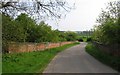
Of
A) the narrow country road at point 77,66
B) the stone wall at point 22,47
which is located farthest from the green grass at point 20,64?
the stone wall at point 22,47

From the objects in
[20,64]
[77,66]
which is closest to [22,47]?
[20,64]

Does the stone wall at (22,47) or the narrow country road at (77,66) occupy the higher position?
the stone wall at (22,47)

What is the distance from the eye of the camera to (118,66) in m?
22.1

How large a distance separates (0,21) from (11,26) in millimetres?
2868

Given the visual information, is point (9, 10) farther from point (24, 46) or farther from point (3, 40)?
point (24, 46)

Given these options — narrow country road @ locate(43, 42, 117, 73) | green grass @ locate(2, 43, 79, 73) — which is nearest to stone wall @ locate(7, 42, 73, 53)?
green grass @ locate(2, 43, 79, 73)

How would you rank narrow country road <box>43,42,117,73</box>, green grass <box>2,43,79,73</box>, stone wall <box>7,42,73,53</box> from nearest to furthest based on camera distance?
green grass <box>2,43,79,73</box>
narrow country road <box>43,42,117,73</box>
stone wall <box>7,42,73,53</box>

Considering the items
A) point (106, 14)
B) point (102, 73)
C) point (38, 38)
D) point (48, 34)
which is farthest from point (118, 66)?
point (48, 34)

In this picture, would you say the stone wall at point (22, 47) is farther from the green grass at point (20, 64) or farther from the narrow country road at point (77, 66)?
the narrow country road at point (77, 66)

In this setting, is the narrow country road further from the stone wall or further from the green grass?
the stone wall

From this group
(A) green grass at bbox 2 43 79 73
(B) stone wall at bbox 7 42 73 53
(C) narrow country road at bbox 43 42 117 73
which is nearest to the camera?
(A) green grass at bbox 2 43 79 73

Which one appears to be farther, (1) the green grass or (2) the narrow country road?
(2) the narrow country road

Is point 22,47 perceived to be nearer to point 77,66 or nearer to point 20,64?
point 20,64

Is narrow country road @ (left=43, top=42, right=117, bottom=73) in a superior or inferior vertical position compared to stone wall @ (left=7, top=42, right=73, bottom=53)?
inferior
